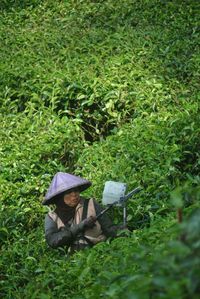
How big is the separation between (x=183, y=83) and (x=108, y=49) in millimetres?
1541

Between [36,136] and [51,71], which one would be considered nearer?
[36,136]

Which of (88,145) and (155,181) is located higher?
(155,181)

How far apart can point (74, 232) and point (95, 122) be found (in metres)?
2.97

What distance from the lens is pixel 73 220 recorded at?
6012mm

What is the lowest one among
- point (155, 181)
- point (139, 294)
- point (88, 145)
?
point (88, 145)

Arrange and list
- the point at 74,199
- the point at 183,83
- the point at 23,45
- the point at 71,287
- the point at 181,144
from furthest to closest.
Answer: the point at 23,45 → the point at 183,83 → the point at 181,144 → the point at 74,199 → the point at 71,287

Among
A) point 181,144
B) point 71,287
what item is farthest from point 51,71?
point 71,287

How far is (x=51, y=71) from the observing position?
31.1 feet

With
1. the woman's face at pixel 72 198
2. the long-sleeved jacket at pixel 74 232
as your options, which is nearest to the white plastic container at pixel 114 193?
the long-sleeved jacket at pixel 74 232

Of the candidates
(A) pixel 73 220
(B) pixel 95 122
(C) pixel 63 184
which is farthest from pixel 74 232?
(B) pixel 95 122

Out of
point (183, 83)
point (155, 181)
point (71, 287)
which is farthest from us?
point (183, 83)

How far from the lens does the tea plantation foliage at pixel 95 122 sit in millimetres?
5121

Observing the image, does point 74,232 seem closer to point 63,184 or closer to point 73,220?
point 73,220

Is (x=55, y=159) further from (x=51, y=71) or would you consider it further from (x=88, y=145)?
(x=51, y=71)
